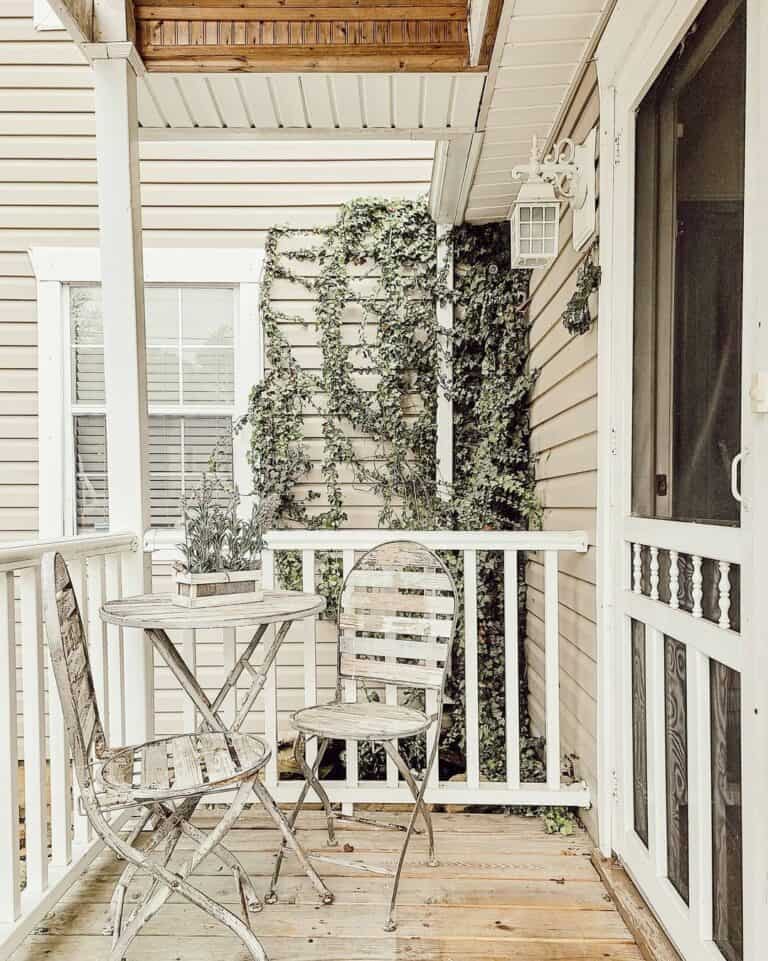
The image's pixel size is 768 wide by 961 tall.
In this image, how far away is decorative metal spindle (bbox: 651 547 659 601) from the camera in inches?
86.4

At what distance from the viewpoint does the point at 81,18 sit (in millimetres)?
2623

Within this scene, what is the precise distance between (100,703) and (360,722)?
0.84 meters

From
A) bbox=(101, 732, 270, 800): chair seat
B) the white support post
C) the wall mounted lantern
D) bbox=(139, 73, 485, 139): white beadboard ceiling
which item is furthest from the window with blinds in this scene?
bbox=(101, 732, 270, 800): chair seat

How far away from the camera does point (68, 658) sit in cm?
174

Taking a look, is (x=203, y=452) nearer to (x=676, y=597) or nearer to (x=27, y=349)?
(x=27, y=349)

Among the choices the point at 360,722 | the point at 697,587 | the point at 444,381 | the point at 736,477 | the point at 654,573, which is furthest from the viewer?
the point at 444,381

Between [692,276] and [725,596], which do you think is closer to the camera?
[725,596]

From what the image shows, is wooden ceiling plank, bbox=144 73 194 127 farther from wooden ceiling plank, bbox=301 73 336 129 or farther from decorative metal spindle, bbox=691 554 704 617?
decorative metal spindle, bbox=691 554 704 617

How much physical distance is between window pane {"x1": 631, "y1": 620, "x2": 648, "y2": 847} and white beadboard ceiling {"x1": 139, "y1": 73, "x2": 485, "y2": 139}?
1.99m

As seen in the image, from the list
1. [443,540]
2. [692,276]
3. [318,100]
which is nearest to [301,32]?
[318,100]

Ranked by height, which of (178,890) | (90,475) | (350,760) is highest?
(90,475)

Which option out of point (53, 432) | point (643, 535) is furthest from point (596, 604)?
point (53, 432)

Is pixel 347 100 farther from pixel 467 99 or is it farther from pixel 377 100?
pixel 467 99

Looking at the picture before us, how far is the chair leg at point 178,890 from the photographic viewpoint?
1.80 m
